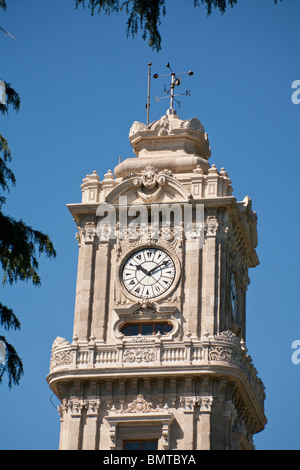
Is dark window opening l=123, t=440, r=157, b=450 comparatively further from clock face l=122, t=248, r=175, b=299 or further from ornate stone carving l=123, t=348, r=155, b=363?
clock face l=122, t=248, r=175, b=299

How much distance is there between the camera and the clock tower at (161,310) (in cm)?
6506

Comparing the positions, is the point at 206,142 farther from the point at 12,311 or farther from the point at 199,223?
the point at 12,311

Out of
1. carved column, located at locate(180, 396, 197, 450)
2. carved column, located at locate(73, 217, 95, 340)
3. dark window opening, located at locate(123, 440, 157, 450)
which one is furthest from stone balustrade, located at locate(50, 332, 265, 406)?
dark window opening, located at locate(123, 440, 157, 450)

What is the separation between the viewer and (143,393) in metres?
65.7

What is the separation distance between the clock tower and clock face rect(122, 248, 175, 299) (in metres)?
0.05

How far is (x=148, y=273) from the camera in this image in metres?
69.0

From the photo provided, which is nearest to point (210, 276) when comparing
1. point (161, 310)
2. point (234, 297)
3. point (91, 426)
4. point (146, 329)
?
point (161, 310)

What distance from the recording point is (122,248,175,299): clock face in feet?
225

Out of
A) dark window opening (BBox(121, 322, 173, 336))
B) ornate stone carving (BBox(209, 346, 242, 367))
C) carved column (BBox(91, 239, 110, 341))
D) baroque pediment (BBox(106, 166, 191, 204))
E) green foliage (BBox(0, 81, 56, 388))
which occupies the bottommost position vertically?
green foliage (BBox(0, 81, 56, 388))

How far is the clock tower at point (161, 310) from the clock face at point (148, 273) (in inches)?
1.9

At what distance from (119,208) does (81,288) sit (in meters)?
4.32

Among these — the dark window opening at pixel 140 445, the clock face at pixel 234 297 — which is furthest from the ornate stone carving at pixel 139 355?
the clock face at pixel 234 297

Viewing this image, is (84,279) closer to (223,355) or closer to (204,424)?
(223,355)

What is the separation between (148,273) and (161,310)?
2303mm
